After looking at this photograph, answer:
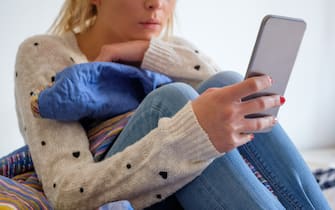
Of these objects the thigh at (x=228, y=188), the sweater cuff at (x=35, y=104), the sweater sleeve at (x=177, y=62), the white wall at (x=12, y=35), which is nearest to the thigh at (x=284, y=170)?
the thigh at (x=228, y=188)

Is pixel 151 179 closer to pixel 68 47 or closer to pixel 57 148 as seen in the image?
pixel 57 148

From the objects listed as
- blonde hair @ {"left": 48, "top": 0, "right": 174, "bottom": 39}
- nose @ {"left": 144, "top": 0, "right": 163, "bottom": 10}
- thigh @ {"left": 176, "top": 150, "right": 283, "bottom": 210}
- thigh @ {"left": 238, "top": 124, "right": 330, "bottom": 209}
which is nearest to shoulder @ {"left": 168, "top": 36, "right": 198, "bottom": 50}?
blonde hair @ {"left": 48, "top": 0, "right": 174, "bottom": 39}

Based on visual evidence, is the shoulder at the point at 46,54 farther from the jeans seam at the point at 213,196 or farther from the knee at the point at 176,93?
the jeans seam at the point at 213,196

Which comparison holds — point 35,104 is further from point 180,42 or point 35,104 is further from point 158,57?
point 180,42

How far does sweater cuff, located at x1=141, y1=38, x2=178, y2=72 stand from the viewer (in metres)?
0.88

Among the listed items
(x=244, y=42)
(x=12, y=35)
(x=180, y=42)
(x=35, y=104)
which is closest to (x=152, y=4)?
(x=180, y=42)

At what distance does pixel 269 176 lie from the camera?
72cm

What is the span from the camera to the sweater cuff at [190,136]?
542mm

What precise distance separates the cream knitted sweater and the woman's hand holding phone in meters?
0.01

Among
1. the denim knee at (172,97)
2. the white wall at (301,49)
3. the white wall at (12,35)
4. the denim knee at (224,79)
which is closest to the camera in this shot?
the denim knee at (172,97)

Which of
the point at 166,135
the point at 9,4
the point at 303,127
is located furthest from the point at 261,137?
the point at 303,127

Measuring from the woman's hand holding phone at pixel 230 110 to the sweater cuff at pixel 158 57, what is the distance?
339mm

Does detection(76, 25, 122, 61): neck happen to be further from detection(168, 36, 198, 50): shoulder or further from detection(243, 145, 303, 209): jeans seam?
detection(243, 145, 303, 209): jeans seam

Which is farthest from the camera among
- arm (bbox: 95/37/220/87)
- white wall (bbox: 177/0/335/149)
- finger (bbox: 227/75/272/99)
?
white wall (bbox: 177/0/335/149)
